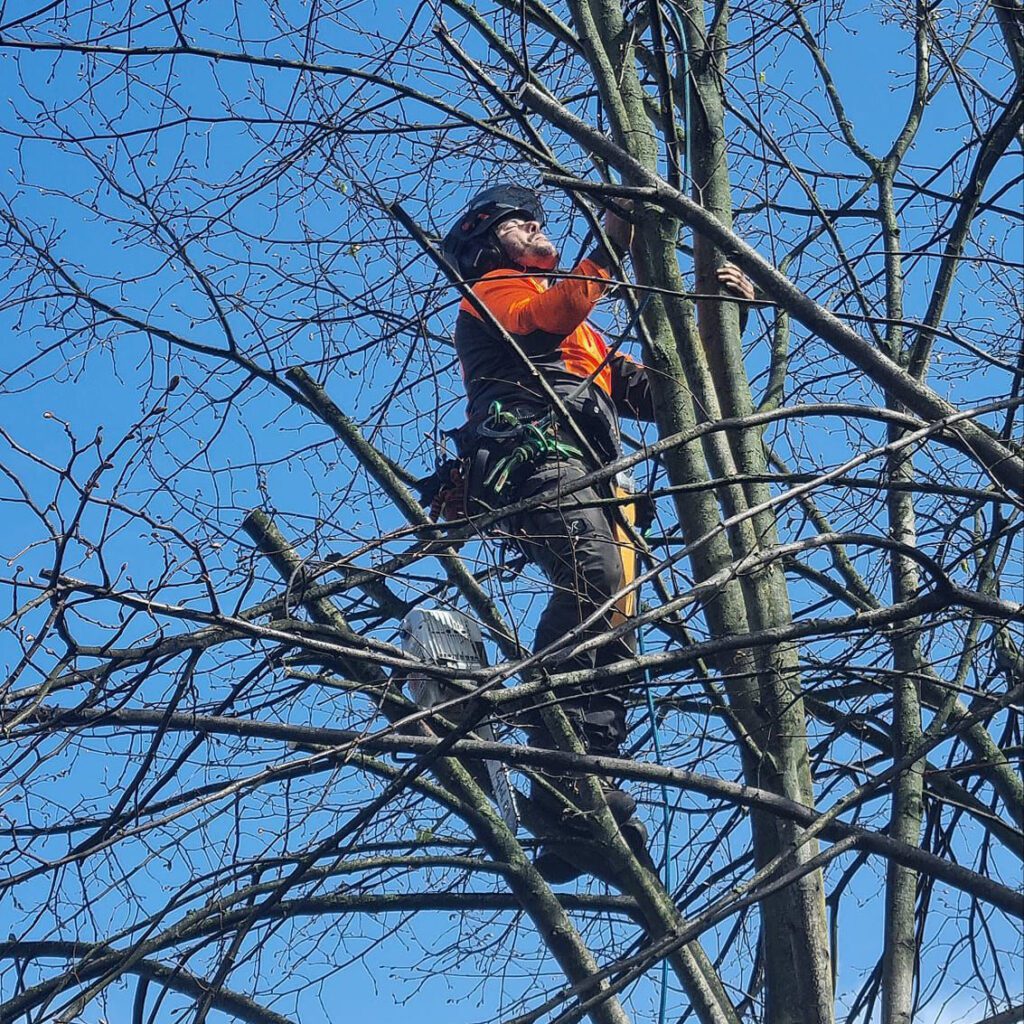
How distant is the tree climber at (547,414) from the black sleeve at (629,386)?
0.02 metres

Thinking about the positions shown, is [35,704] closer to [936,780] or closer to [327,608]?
[327,608]

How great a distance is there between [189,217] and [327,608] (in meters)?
1.28

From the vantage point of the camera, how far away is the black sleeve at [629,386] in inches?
225

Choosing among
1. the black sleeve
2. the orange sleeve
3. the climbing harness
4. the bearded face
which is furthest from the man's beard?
the climbing harness

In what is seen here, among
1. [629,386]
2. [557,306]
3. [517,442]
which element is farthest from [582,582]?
[629,386]

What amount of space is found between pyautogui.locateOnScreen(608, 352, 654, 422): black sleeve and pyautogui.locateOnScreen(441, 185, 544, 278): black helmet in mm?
534

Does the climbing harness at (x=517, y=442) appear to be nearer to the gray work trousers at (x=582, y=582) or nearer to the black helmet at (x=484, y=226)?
the gray work trousers at (x=582, y=582)

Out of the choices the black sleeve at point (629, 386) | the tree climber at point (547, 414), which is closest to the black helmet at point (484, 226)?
the tree climber at point (547, 414)

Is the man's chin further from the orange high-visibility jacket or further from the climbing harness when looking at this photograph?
the climbing harness

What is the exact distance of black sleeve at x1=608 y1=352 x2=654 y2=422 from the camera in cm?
572

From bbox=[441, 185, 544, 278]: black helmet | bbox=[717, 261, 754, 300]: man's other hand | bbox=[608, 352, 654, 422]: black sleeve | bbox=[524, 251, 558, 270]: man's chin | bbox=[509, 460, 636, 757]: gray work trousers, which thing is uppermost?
bbox=[441, 185, 544, 278]: black helmet

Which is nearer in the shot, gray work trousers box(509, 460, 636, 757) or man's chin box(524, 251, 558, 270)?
gray work trousers box(509, 460, 636, 757)

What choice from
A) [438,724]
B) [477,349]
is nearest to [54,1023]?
[438,724]

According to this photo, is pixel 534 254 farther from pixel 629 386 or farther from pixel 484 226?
pixel 629 386
